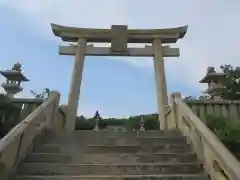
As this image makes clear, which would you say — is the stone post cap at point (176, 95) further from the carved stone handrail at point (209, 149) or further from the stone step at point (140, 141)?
the stone step at point (140, 141)

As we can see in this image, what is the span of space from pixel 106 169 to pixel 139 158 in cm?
74

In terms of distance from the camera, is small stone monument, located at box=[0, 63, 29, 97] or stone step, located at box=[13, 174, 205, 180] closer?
stone step, located at box=[13, 174, 205, 180]

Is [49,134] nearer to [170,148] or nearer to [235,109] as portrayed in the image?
[170,148]

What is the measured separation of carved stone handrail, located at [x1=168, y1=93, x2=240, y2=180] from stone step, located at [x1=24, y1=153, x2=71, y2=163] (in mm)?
2193

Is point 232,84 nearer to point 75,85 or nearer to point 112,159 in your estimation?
point 75,85

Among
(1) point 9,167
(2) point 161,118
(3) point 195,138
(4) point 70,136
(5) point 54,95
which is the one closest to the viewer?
(1) point 9,167

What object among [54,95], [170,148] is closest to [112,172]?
[170,148]

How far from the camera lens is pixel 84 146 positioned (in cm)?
604

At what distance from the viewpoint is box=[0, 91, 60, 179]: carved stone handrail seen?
4367 millimetres

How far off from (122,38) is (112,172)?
6.98m

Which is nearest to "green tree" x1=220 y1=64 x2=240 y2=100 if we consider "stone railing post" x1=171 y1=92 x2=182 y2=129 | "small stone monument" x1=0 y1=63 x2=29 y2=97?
"stone railing post" x1=171 y1=92 x2=182 y2=129

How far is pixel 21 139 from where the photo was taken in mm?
5020

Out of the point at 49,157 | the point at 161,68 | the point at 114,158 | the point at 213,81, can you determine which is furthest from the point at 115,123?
the point at 49,157

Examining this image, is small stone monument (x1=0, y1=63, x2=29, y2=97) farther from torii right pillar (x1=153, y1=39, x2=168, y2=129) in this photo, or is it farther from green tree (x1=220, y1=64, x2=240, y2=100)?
green tree (x1=220, y1=64, x2=240, y2=100)
